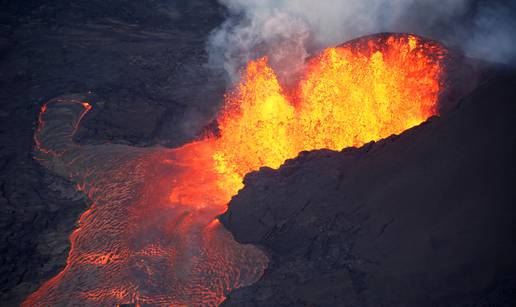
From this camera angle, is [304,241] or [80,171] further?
[80,171]

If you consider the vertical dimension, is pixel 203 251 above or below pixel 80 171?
below

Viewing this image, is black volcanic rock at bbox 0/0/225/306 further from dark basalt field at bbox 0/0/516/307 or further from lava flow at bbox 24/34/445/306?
lava flow at bbox 24/34/445/306

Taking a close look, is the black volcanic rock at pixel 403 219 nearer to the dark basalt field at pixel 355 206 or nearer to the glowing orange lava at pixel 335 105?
the dark basalt field at pixel 355 206

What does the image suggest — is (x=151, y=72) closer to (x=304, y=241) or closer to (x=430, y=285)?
(x=304, y=241)

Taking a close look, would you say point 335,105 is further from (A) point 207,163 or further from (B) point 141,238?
(B) point 141,238

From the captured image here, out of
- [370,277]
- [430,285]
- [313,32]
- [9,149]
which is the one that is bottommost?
[430,285]

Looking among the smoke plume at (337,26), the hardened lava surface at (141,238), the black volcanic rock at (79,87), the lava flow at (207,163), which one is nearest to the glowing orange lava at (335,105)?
the lava flow at (207,163)

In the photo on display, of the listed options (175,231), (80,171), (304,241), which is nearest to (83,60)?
(80,171)
